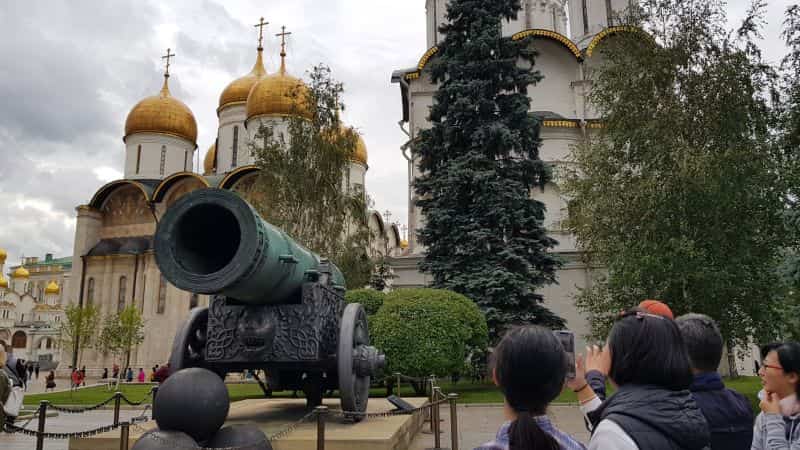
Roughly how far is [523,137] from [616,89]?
13.4ft

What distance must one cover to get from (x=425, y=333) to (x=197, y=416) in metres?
9.28

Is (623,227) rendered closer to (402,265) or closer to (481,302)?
(481,302)

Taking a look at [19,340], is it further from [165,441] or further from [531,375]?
[531,375]

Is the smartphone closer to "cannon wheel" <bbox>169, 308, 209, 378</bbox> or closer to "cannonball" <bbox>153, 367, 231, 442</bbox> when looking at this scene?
"cannonball" <bbox>153, 367, 231, 442</bbox>

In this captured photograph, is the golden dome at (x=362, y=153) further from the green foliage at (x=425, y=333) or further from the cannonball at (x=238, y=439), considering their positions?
the cannonball at (x=238, y=439)

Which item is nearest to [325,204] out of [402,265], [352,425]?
[402,265]

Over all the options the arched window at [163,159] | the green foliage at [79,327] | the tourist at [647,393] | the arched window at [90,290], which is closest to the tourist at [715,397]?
the tourist at [647,393]

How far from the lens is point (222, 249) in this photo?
544 cm

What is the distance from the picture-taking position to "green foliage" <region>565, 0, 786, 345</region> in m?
11.5

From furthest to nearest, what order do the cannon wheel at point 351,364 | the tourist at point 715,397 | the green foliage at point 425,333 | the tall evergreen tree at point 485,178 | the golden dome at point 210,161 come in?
the golden dome at point 210,161
the tall evergreen tree at point 485,178
the green foliage at point 425,333
the cannon wheel at point 351,364
the tourist at point 715,397

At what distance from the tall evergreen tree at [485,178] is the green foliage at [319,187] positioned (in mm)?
3515

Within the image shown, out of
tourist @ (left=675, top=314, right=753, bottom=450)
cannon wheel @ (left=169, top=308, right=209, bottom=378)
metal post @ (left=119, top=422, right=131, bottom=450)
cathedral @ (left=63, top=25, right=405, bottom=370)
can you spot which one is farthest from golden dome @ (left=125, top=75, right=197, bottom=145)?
tourist @ (left=675, top=314, right=753, bottom=450)

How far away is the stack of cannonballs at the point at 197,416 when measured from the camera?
386 cm

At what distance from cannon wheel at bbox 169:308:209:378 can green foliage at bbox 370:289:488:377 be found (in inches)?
275
